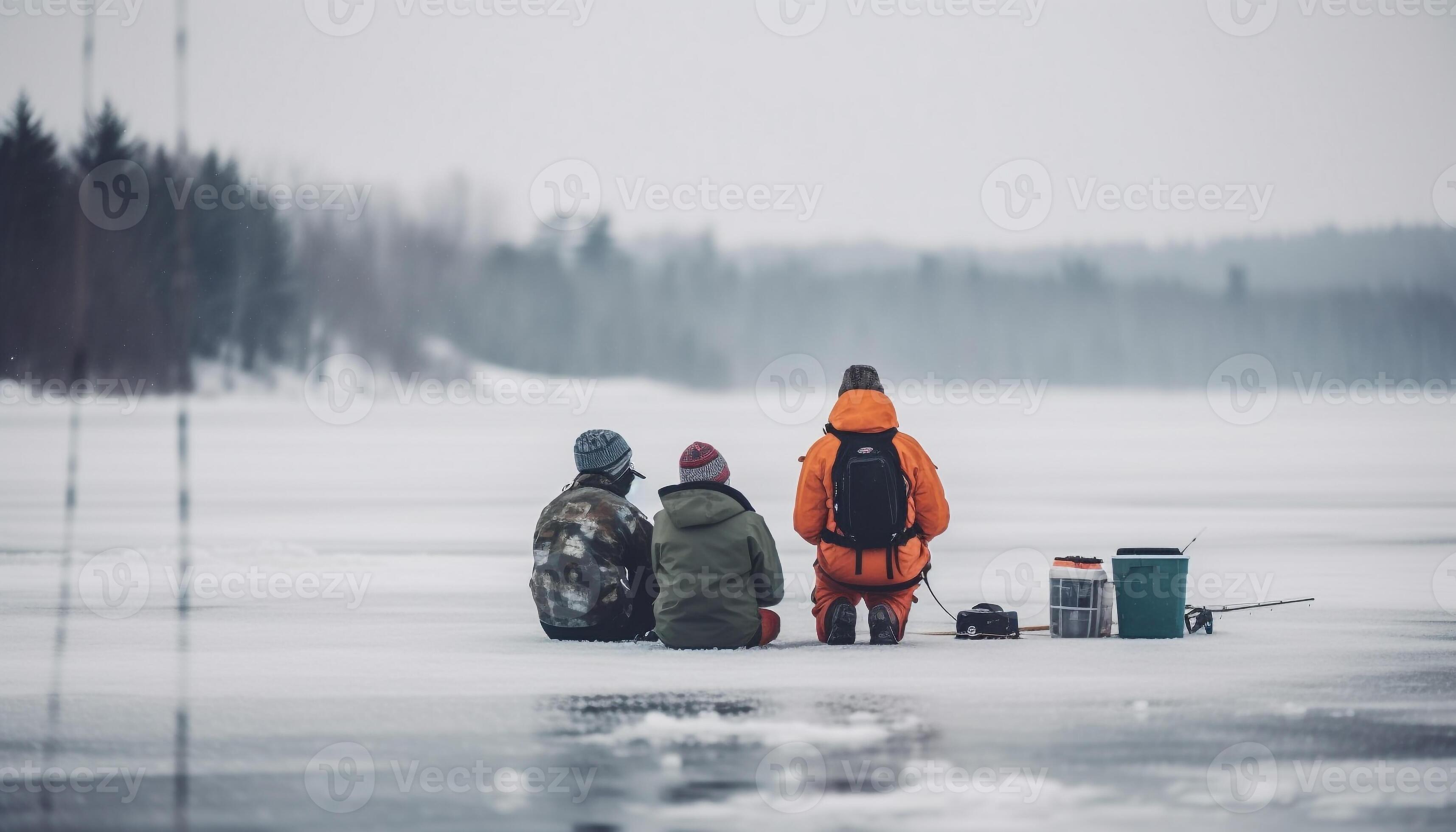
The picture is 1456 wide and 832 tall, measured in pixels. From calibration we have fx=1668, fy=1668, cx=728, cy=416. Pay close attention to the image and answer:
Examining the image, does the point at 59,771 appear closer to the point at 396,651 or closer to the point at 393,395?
the point at 396,651

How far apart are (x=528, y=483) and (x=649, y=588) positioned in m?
17.1

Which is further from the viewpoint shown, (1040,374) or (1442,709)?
(1040,374)

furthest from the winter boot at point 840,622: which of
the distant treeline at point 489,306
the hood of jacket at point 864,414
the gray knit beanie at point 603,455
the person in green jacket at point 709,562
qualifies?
the distant treeline at point 489,306

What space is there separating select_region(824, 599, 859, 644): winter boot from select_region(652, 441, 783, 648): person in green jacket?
442 millimetres

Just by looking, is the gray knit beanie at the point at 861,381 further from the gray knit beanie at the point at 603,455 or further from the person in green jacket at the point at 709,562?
the gray knit beanie at the point at 603,455

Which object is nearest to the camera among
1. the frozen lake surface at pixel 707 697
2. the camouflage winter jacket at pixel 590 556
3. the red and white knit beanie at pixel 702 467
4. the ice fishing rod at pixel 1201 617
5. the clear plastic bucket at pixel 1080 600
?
the frozen lake surface at pixel 707 697

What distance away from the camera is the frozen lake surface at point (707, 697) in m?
5.07

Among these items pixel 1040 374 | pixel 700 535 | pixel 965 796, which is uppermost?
pixel 1040 374

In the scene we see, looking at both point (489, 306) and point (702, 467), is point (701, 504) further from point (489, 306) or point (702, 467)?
point (489, 306)

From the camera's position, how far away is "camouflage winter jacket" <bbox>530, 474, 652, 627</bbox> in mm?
8477

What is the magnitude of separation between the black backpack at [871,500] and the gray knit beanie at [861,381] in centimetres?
31

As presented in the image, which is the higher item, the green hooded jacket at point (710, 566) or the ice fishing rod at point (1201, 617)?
the green hooded jacket at point (710, 566)

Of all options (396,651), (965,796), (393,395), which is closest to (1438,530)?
(396,651)

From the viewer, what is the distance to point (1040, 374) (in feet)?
510
